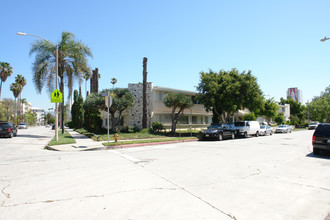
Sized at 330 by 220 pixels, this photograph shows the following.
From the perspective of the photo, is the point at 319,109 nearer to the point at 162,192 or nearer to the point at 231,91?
the point at 231,91

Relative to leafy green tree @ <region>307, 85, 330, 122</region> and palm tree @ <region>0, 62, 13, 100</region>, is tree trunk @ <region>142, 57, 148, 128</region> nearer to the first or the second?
palm tree @ <region>0, 62, 13, 100</region>

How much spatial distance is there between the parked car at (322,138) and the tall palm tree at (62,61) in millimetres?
22702

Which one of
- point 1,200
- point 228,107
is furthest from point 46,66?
point 1,200

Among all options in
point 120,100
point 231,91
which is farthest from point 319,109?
point 120,100

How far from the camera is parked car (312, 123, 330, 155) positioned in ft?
35.8

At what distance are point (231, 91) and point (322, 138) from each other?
522 inches

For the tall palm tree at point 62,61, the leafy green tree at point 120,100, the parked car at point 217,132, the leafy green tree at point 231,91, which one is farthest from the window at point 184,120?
the tall palm tree at point 62,61

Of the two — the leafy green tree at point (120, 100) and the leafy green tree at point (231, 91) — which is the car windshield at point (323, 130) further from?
the leafy green tree at point (120, 100)

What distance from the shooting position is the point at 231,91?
23.9m

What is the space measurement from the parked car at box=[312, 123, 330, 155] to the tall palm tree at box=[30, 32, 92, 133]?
2270 centimetres

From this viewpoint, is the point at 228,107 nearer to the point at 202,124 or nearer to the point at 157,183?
the point at 202,124

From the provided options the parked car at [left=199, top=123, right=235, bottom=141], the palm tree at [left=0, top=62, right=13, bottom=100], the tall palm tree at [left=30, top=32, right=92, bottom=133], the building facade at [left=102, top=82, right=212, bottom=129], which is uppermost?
the palm tree at [left=0, top=62, right=13, bottom=100]

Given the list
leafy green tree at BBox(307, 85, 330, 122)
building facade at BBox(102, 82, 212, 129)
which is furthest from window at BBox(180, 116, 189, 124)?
leafy green tree at BBox(307, 85, 330, 122)

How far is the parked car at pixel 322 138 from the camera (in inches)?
430
